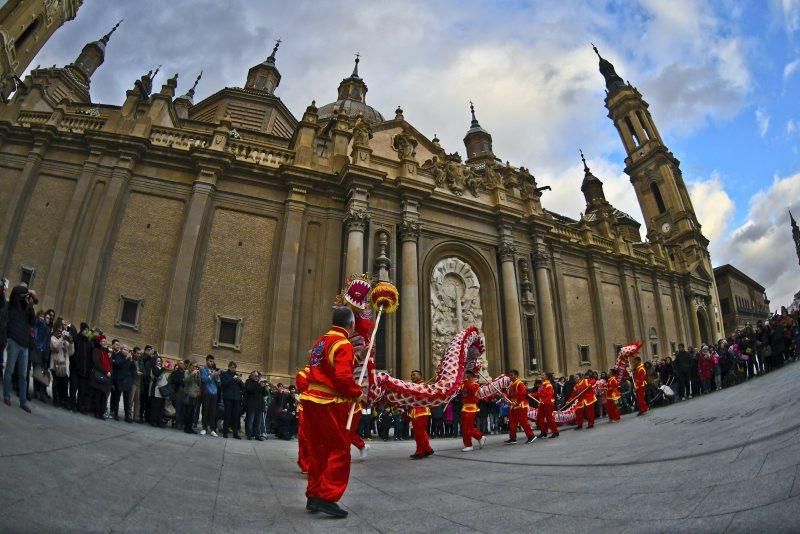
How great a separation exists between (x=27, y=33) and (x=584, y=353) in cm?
3950

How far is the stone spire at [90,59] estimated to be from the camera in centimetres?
3655

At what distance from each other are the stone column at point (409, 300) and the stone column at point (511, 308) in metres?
5.39

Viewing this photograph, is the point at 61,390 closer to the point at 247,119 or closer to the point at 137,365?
the point at 137,365

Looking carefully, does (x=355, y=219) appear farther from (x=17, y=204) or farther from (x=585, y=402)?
(x=17, y=204)

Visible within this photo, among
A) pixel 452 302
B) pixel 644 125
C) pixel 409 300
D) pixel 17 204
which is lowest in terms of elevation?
pixel 409 300

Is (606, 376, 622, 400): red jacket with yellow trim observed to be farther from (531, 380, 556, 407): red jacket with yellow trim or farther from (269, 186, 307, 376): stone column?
(269, 186, 307, 376): stone column

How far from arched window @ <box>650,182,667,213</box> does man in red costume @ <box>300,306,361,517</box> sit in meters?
47.2

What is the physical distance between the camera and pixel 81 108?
26.5m

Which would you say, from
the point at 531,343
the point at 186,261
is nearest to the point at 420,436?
the point at 186,261

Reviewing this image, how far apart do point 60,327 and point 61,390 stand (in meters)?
1.37

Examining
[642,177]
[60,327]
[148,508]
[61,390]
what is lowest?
[148,508]

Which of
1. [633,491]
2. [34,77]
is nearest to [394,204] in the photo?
[633,491]

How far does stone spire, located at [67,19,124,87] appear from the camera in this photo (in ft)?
120

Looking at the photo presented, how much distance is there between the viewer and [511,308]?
2319cm
